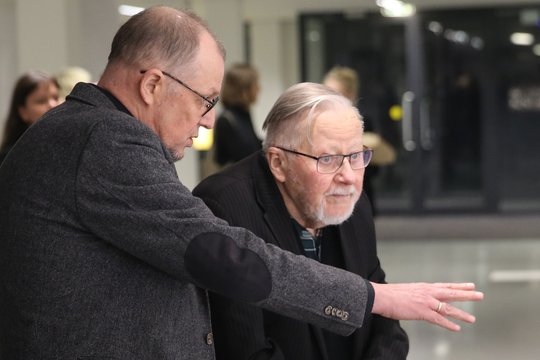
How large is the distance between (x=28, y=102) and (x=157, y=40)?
289 cm

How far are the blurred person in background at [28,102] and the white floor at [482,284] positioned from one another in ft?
8.41

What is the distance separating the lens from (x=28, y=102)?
178 inches

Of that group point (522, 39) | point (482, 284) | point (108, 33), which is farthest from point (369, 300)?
point (522, 39)

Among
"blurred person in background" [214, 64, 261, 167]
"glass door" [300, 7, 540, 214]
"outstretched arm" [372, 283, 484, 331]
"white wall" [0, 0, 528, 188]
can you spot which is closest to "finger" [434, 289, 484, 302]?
"outstretched arm" [372, 283, 484, 331]

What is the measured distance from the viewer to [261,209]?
94.0 inches

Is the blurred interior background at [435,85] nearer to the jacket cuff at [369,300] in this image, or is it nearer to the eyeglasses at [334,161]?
the eyeglasses at [334,161]

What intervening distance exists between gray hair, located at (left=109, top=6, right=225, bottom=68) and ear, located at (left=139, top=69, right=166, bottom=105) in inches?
0.8

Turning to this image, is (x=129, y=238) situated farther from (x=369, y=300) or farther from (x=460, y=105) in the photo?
(x=460, y=105)

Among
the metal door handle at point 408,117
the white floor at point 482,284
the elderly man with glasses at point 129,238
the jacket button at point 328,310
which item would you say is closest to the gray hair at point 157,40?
the elderly man with glasses at point 129,238

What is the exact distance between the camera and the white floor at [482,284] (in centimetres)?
588

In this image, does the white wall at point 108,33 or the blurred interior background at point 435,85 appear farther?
the blurred interior background at point 435,85

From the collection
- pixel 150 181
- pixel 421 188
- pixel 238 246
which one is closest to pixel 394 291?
pixel 238 246

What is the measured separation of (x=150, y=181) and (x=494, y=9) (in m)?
12.3

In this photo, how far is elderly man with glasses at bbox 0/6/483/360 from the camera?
166cm
